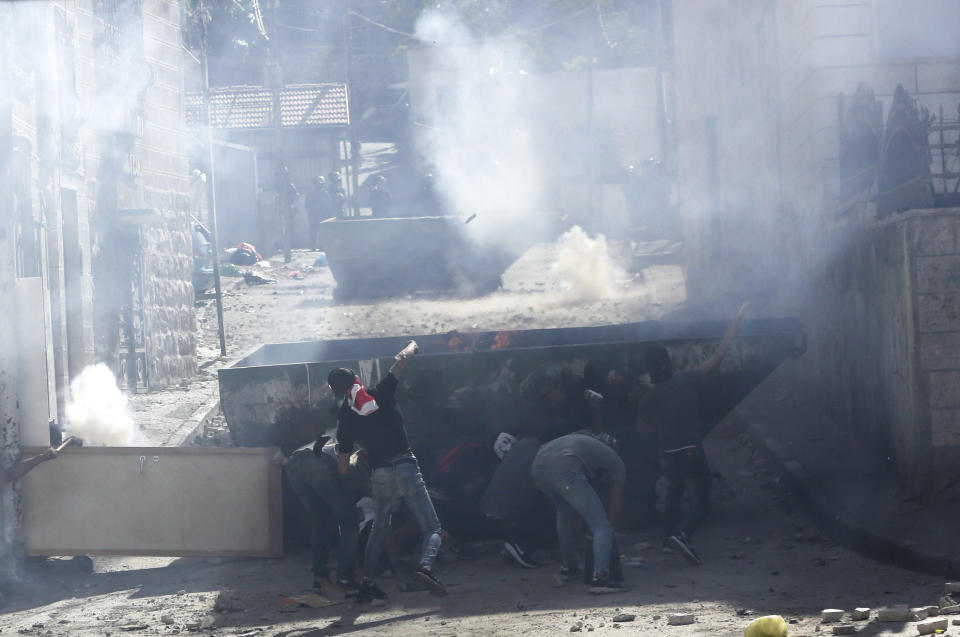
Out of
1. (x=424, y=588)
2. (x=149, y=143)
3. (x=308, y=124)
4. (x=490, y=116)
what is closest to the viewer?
(x=424, y=588)

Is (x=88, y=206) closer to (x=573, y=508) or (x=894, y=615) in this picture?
(x=573, y=508)

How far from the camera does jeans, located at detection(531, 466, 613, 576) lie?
617cm

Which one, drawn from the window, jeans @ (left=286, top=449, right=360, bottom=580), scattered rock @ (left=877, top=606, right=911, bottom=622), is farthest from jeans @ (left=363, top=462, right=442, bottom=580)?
the window

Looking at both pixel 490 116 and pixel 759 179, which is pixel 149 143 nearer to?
pixel 759 179

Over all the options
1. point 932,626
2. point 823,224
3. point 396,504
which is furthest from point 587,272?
point 932,626

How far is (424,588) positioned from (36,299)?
10.8ft

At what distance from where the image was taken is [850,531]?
6.74m

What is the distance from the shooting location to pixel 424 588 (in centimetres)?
623

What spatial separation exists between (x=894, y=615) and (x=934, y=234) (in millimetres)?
2899

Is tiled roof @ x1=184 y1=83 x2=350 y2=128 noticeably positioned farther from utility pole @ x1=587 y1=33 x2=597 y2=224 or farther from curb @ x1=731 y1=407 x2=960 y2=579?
curb @ x1=731 y1=407 x2=960 y2=579

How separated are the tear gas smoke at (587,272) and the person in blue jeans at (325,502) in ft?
34.9

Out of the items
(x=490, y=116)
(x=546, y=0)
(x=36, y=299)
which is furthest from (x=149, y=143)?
(x=546, y=0)

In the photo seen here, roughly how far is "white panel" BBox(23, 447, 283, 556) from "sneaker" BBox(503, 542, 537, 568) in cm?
158

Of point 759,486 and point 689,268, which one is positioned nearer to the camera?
point 759,486
